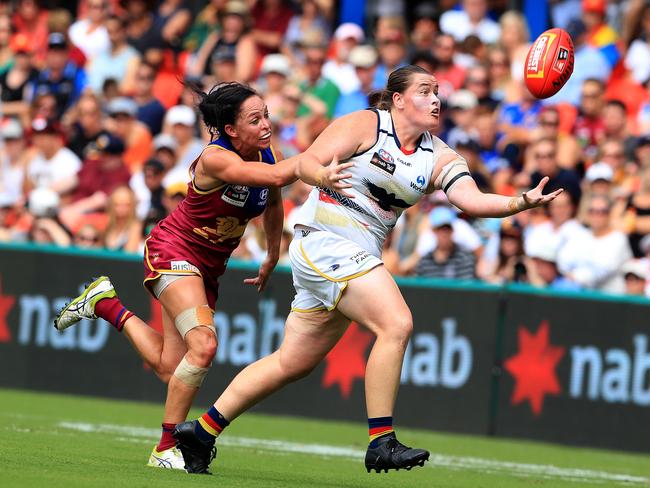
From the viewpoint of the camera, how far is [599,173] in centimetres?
1308

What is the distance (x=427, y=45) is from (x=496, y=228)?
Answer: 12.7 ft

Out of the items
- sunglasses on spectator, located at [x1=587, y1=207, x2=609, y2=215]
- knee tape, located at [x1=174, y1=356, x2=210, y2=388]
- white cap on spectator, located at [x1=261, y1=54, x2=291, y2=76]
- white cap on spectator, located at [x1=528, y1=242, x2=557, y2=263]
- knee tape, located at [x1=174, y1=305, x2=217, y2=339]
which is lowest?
knee tape, located at [x1=174, y1=356, x2=210, y2=388]

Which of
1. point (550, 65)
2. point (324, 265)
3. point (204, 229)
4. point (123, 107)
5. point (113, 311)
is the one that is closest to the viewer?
point (324, 265)

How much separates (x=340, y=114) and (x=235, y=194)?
7.83 meters

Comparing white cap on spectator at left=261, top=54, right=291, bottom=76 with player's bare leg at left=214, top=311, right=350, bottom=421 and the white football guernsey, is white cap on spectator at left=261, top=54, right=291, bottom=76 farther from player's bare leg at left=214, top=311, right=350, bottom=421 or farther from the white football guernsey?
player's bare leg at left=214, top=311, right=350, bottom=421

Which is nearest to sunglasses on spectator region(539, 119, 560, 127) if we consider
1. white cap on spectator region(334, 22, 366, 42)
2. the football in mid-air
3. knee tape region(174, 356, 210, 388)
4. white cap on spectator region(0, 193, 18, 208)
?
white cap on spectator region(334, 22, 366, 42)

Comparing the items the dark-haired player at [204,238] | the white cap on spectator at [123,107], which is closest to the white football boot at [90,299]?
the dark-haired player at [204,238]

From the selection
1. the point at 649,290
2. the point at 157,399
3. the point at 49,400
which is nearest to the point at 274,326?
the point at 157,399

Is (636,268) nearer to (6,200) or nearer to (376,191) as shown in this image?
(376,191)

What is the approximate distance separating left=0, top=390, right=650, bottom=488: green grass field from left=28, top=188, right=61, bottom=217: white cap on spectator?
233cm

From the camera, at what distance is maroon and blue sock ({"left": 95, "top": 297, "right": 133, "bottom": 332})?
854cm

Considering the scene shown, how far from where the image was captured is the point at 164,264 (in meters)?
Answer: 7.93

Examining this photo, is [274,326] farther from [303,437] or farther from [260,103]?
[260,103]

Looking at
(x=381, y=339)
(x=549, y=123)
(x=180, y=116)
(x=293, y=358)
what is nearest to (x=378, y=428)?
(x=381, y=339)
